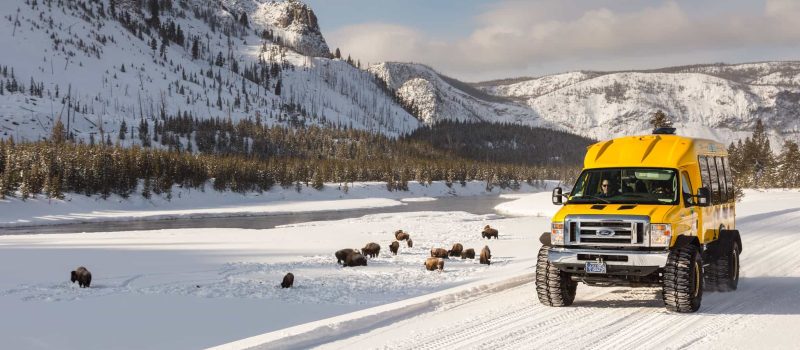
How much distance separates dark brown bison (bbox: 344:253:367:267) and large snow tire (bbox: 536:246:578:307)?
9.12 meters

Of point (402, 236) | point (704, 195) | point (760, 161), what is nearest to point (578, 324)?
point (704, 195)

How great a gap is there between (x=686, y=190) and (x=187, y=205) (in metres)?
84.6

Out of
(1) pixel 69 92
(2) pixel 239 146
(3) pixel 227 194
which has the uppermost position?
(1) pixel 69 92

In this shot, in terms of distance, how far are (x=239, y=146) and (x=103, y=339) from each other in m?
176

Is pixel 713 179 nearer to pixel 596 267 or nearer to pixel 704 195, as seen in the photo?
pixel 704 195

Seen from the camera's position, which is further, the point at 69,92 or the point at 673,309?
the point at 69,92

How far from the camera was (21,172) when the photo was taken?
7675 cm

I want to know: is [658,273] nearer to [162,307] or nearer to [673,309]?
[673,309]

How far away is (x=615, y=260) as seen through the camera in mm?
10789

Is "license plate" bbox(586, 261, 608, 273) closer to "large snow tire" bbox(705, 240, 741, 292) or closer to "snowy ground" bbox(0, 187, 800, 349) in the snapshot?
"snowy ground" bbox(0, 187, 800, 349)

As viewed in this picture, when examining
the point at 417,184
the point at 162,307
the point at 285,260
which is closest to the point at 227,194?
the point at 417,184

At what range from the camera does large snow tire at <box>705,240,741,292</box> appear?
13383mm

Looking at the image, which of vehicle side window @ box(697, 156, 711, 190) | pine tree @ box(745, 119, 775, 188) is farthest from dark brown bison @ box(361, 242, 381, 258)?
pine tree @ box(745, 119, 775, 188)

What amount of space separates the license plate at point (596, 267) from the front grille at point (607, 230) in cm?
35
